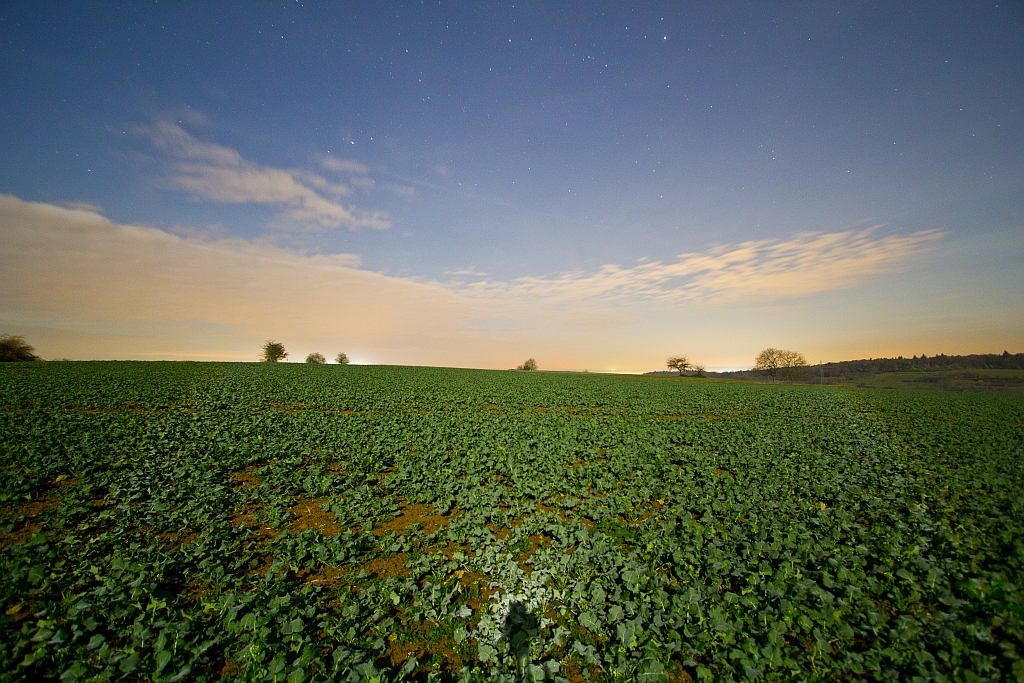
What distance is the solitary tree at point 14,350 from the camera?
6906 centimetres

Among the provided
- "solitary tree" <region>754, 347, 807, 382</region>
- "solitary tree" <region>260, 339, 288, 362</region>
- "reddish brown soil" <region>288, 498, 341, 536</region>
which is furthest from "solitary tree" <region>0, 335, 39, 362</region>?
"solitary tree" <region>754, 347, 807, 382</region>

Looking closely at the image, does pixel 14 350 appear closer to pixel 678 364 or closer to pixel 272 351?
pixel 272 351

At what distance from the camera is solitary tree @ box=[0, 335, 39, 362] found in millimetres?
69062

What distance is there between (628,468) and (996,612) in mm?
9113

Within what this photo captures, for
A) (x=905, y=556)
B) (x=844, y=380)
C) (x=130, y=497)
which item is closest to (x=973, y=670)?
(x=905, y=556)

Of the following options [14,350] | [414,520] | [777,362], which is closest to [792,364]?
[777,362]

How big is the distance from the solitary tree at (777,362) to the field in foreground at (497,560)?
12647 centimetres

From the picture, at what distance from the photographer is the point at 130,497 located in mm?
11156

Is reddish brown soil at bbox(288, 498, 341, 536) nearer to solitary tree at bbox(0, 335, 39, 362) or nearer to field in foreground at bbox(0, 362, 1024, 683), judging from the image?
field in foreground at bbox(0, 362, 1024, 683)

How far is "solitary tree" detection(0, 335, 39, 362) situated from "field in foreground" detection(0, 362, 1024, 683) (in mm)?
84768

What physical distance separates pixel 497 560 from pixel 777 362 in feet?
485

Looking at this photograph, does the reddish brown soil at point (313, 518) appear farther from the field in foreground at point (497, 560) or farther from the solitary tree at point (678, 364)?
the solitary tree at point (678, 364)

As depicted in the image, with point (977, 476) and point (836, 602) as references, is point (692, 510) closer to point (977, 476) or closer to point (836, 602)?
point (836, 602)

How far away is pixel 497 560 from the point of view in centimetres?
838
